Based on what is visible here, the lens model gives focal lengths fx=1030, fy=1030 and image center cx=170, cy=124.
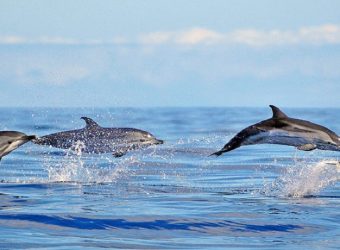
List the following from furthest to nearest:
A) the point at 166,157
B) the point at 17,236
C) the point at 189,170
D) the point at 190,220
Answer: the point at 166,157 → the point at 189,170 → the point at 190,220 → the point at 17,236

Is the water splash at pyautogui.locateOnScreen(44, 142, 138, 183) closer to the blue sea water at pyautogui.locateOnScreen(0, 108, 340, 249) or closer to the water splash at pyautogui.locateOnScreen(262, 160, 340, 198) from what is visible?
the blue sea water at pyautogui.locateOnScreen(0, 108, 340, 249)

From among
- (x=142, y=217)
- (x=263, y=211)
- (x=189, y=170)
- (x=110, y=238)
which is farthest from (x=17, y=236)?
(x=189, y=170)

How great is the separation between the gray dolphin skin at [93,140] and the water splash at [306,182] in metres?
2.35

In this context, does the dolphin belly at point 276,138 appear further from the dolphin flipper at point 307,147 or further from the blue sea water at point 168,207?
the blue sea water at point 168,207

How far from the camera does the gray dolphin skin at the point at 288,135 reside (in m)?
12.6

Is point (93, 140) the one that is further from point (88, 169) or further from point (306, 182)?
point (306, 182)

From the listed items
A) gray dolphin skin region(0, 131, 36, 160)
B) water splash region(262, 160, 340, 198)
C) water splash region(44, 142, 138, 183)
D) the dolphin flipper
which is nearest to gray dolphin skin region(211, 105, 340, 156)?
the dolphin flipper

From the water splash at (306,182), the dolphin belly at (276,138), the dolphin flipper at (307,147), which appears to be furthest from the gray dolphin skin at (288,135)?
the water splash at (306,182)

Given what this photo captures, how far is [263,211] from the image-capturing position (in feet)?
36.6

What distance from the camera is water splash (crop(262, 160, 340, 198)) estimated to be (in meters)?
12.9

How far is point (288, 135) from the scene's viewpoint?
1264 centimetres

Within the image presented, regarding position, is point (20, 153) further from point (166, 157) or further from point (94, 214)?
point (94, 214)

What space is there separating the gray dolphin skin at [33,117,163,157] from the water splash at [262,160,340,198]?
2.35m

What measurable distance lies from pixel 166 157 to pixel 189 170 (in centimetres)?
318
